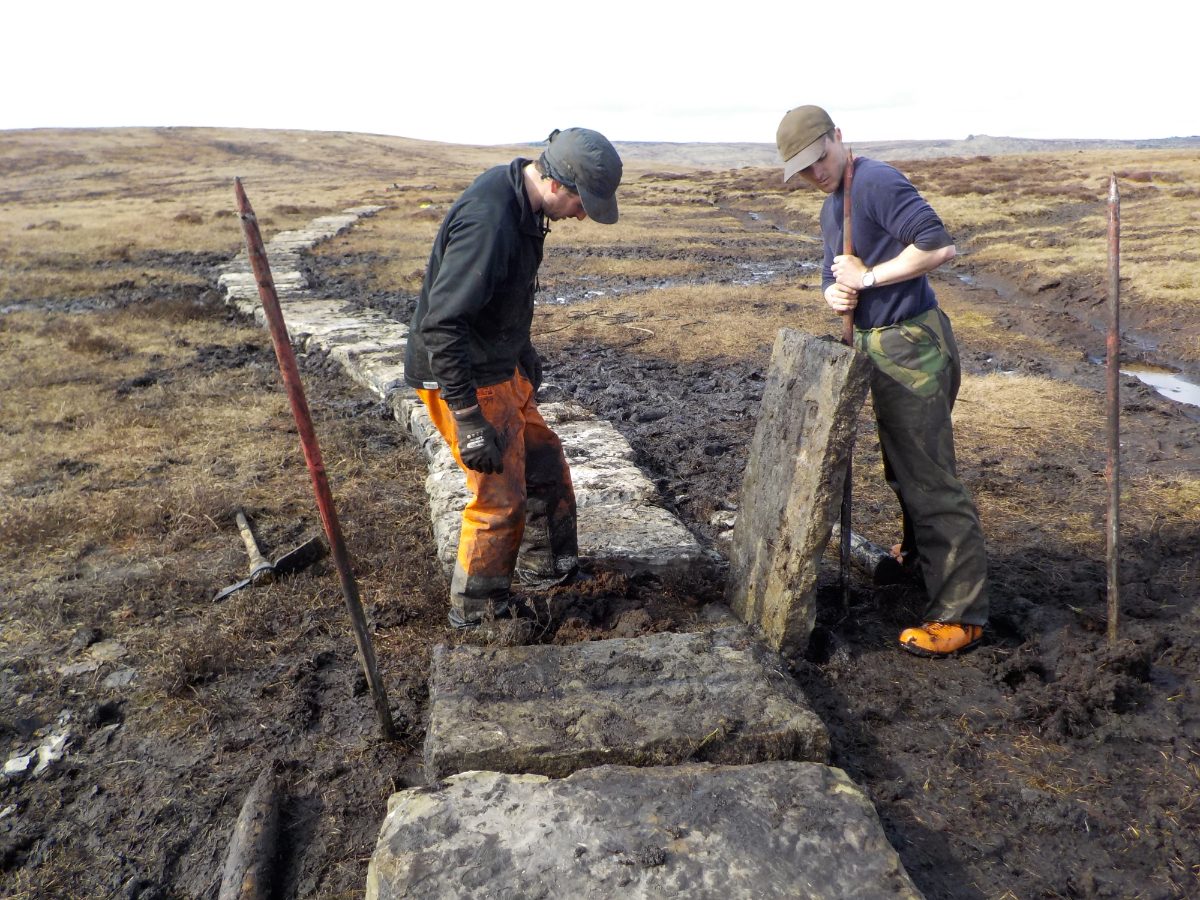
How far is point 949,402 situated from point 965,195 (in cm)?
2505

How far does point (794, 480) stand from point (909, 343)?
2.36 feet

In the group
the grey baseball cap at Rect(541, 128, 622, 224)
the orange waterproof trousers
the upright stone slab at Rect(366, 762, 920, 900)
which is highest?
the grey baseball cap at Rect(541, 128, 622, 224)

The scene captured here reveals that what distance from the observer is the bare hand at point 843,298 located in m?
3.52

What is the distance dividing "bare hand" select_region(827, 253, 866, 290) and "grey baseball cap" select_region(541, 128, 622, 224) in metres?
0.98

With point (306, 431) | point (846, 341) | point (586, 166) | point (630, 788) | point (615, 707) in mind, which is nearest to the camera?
point (630, 788)

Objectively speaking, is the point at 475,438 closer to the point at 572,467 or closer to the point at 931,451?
the point at 931,451

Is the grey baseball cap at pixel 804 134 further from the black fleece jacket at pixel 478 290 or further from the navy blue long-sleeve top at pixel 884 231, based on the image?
the black fleece jacket at pixel 478 290

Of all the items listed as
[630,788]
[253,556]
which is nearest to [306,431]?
[630,788]

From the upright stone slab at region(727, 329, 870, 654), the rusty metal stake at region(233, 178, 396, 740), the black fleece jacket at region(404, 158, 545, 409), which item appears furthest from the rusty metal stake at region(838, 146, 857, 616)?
the rusty metal stake at region(233, 178, 396, 740)

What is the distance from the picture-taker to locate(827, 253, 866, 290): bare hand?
3465 mm

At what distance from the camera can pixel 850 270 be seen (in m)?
3.48

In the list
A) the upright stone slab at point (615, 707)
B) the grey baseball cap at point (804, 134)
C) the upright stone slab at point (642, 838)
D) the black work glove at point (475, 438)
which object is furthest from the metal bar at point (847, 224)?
the upright stone slab at point (642, 838)

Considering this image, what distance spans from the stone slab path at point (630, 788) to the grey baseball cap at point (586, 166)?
5.63 feet

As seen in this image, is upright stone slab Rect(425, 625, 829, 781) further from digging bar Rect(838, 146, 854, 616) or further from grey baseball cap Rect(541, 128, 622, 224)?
grey baseball cap Rect(541, 128, 622, 224)
